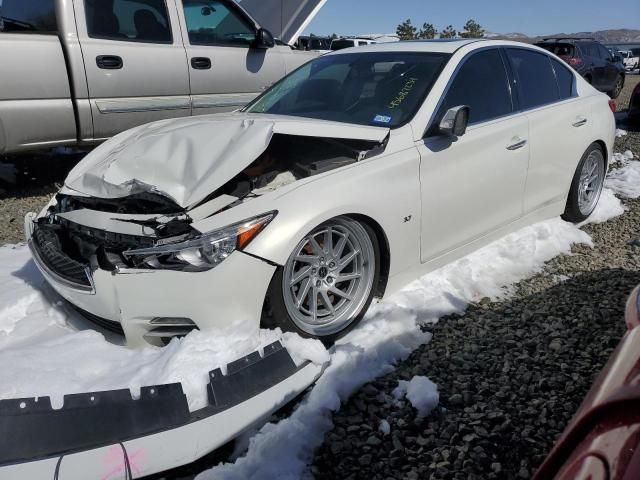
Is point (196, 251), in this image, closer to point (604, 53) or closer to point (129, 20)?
point (129, 20)

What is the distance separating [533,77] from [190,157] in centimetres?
279

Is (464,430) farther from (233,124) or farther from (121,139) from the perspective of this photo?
(121,139)

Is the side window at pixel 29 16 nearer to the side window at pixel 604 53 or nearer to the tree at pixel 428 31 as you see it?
the side window at pixel 604 53

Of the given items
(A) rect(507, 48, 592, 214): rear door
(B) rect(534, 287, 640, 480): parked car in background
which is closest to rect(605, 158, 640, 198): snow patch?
(A) rect(507, 48, 592, 214): rear door

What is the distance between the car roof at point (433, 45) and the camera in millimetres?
3676

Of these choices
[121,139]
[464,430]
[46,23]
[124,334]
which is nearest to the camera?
[464,430]

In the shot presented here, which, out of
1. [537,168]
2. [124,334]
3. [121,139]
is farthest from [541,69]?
[124,334]

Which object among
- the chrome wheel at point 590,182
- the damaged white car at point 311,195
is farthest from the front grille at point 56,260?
the chrome wheel at point 590,182

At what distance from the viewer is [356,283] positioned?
297cm

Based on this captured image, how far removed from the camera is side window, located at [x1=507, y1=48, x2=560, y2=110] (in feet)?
13.2

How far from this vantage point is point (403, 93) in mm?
3381

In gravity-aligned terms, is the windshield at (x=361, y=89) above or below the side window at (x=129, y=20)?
below

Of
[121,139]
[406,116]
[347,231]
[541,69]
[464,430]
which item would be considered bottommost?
[464,430]

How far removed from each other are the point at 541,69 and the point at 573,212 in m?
1.19
